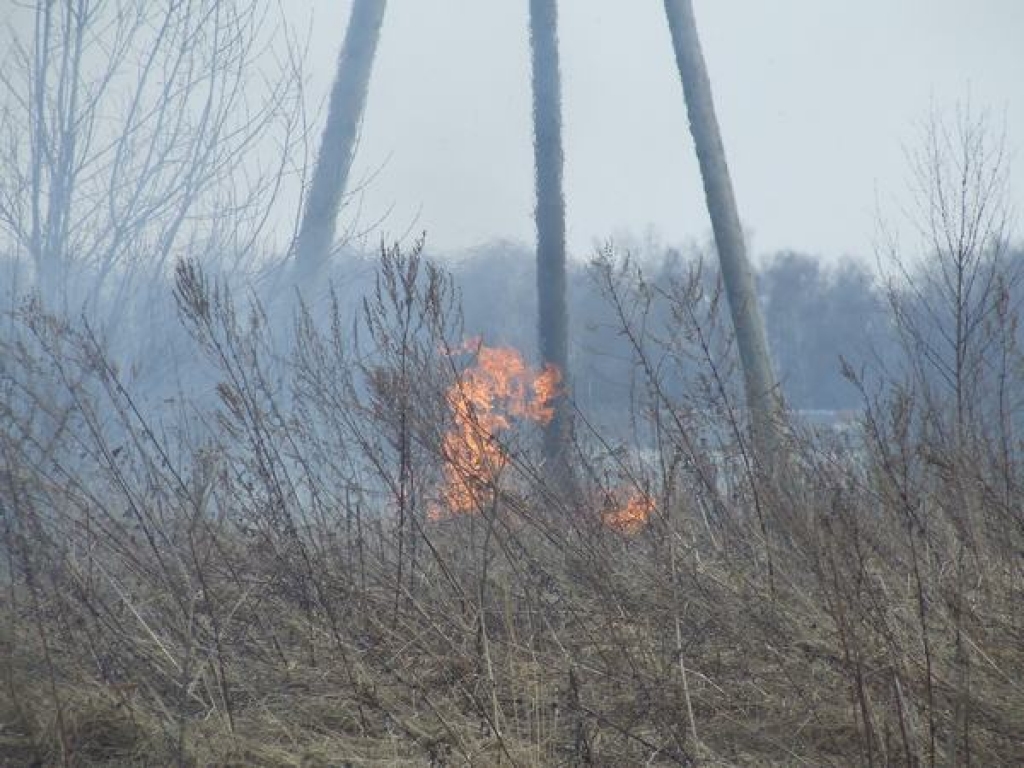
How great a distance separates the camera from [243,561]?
3641mm

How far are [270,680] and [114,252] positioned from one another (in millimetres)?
6973

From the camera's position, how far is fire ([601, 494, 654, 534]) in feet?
12.7

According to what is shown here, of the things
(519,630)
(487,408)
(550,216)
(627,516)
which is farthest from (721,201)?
(519,630)

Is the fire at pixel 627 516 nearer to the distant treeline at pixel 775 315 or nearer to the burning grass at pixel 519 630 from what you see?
the burning grass at pixel 519 630

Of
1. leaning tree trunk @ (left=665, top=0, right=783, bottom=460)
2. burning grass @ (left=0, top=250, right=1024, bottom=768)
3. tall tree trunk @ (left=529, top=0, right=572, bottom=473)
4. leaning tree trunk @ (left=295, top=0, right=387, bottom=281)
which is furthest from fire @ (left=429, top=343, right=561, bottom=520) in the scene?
leaning tree trunk @ (left=295, top=0, right=387, bottom=281)

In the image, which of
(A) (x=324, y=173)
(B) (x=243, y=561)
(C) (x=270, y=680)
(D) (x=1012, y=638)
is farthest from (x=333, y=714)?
(A) (x=324, y=173)

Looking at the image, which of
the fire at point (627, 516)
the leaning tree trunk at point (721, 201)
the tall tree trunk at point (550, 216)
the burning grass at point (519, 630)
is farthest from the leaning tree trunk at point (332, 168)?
the fire at point (627, 516)

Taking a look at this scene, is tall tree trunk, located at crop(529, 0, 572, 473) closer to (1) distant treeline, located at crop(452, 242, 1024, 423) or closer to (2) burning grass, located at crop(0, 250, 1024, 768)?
(1) distant treeline, located at crop(452, 242, 1024, 423)

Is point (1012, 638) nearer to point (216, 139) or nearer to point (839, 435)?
point (839, 435)

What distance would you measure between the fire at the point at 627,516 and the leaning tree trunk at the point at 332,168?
19.1 feet

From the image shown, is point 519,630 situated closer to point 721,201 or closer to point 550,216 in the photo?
point 721,201

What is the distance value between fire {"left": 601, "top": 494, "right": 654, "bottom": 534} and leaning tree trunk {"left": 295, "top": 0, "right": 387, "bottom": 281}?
581cm

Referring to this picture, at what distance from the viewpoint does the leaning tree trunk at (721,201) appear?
25.8 feet

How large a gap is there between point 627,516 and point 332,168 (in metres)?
6.11
